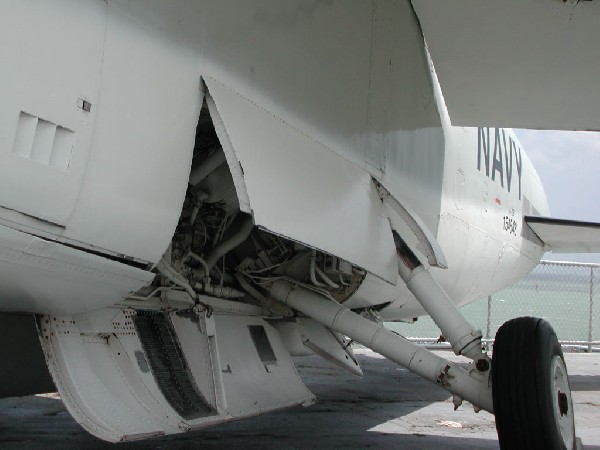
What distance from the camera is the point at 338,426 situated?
19.2ft

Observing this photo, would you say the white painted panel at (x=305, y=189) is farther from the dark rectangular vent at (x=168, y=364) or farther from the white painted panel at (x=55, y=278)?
the dark rectangular vent at (x=168, y=364)

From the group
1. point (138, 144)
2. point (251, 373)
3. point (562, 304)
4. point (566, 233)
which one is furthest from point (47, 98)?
point (562, 304)

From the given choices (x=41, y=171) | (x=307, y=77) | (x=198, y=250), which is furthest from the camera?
(x=198, y=250)

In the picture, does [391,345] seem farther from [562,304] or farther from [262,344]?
[562,304]

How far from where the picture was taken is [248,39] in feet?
10.0

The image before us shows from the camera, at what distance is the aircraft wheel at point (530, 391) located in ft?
12.0

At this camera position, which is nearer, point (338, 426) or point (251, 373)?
point (251, 373)

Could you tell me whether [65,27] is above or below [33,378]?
above

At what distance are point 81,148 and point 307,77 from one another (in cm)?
142

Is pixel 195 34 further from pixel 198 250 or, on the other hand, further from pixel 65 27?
pixel 198 250

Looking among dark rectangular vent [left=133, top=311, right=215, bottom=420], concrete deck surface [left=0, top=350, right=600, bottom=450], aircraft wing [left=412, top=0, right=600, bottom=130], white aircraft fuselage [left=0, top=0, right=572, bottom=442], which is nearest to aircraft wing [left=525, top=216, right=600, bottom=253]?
concrete deck surface [left=0, top=350, right=600, bottom=450]

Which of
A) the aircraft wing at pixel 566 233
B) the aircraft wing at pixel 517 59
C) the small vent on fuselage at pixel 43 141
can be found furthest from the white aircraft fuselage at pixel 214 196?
the aircraft wing at pixel 566 233

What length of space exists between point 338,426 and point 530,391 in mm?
2434

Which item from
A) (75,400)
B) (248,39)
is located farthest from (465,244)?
(75,400)
